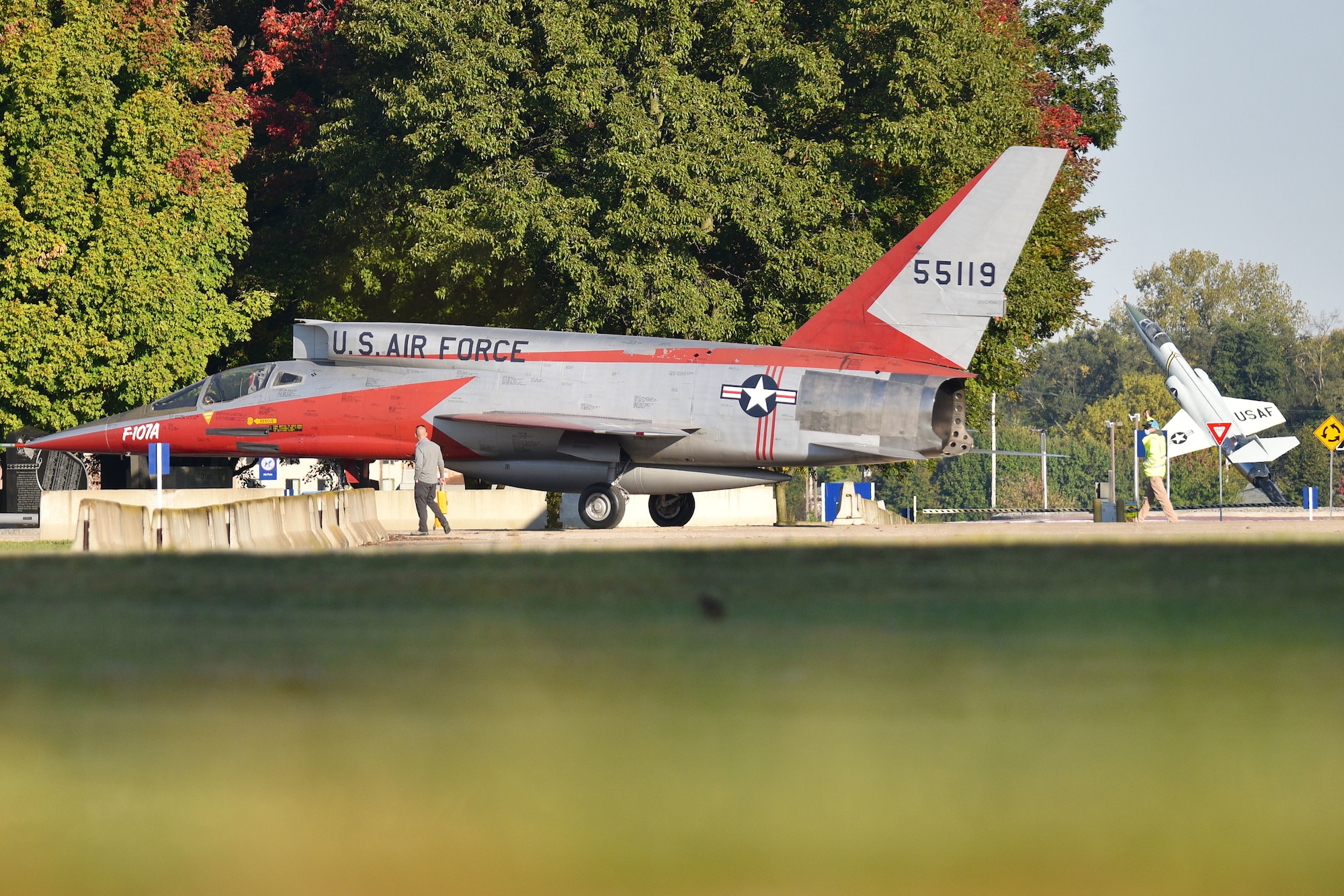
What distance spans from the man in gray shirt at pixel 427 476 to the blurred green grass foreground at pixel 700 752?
1649 cm

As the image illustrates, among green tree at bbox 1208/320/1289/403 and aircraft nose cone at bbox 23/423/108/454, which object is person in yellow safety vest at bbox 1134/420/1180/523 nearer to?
aircraft nose cone at bbox 23/423/108/454

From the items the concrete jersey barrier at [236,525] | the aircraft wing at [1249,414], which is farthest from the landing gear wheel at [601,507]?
the aircraft wing at [1249,414]

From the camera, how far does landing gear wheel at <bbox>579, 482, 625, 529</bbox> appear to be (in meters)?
20.1

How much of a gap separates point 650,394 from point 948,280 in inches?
214

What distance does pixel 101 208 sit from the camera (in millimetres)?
30125

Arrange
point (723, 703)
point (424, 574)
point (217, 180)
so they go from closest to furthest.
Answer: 1. point (723, 703)
2. point (424, 574)
3. point (217, 180)

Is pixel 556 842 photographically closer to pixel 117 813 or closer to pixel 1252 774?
pixel 117 813

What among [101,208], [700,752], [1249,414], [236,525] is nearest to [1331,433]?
[101,208]

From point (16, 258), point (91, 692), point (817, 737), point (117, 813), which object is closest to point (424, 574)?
point (91, 692)

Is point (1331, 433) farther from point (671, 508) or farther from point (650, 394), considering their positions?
point (650, 394)

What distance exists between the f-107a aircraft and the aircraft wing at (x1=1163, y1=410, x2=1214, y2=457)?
57.5m

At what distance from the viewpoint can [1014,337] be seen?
112ft

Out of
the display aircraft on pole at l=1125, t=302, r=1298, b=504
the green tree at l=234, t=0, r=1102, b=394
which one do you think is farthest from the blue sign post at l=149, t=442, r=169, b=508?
the display aircraft on pole at l=1125, t=302, r=1298, b=504

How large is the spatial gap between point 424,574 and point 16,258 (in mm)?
30251
